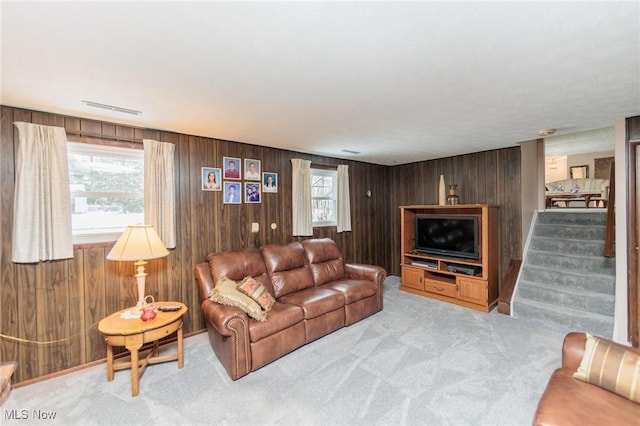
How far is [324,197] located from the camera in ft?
15.7

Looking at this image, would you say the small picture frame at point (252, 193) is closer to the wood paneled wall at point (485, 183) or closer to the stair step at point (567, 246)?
the wood paneled wall at point (485, 183)

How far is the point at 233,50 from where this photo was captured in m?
1.54

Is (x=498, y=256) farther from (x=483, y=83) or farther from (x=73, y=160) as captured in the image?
(x=73, y=160)

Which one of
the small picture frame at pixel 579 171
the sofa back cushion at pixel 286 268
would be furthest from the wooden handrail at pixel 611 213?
the small picture frame at pixel 579 171

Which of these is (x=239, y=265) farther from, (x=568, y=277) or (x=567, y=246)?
(x=567, y=246)

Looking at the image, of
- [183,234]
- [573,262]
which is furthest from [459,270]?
[183,234]

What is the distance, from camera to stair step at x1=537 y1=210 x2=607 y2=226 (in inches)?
161

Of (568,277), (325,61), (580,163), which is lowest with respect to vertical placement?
(568,277)

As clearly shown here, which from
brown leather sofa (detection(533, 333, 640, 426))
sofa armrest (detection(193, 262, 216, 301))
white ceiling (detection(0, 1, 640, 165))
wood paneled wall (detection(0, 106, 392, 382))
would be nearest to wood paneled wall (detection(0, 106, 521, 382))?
wood paneled wall (detection(0, 106, 392, 382))

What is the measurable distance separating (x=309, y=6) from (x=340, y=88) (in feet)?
2.86

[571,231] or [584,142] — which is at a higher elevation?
[584,142]

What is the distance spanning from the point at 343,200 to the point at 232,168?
2.01 m

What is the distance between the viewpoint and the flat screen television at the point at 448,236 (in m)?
4.20

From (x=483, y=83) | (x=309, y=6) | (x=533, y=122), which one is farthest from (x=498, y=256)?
(x=309, y=6)
